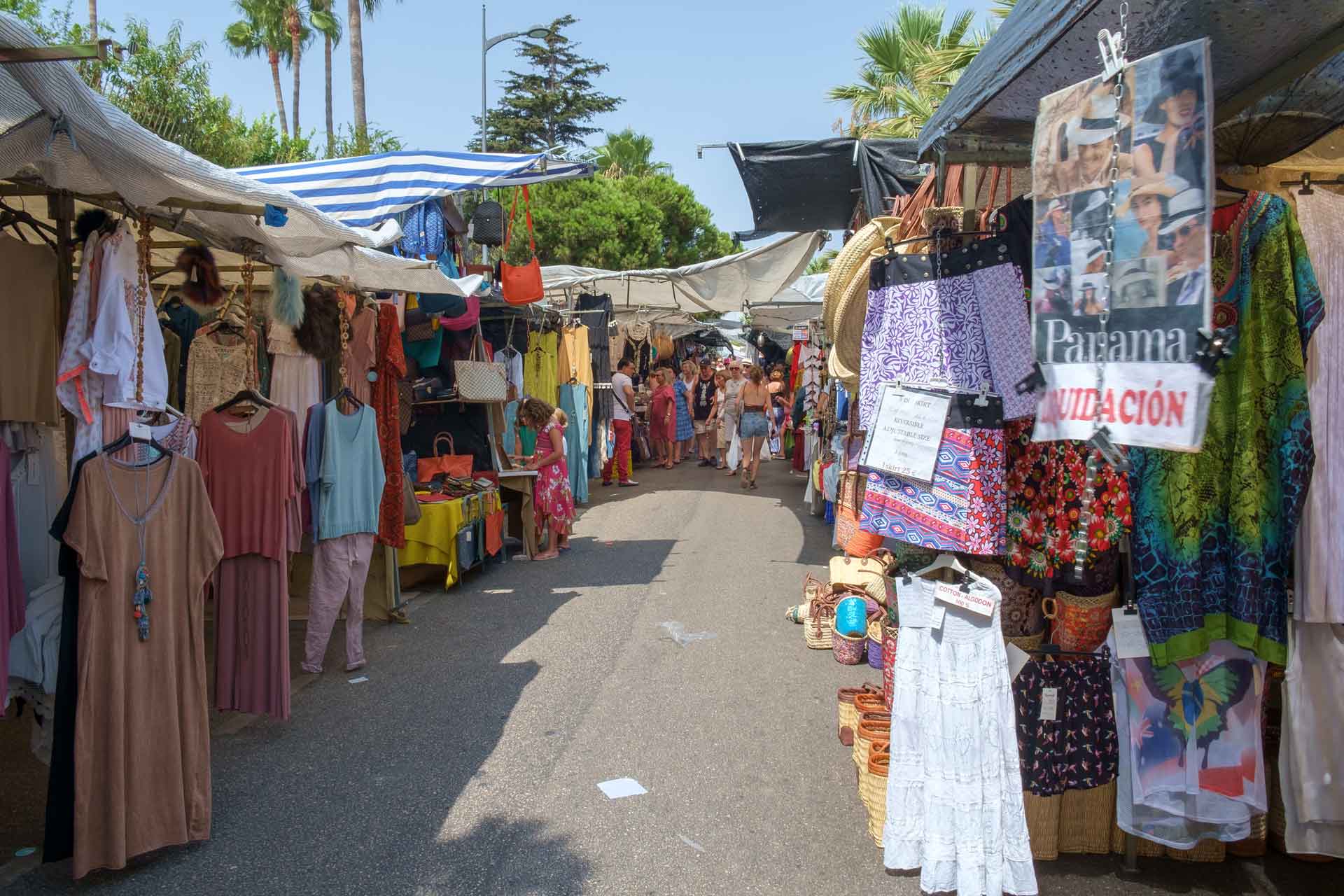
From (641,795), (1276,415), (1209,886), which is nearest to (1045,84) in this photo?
(1276,415)

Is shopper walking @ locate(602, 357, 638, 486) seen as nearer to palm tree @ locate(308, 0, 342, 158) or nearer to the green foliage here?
the green foliage

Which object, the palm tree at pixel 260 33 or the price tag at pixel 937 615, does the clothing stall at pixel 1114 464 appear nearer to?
the price tag at pixel 937 615

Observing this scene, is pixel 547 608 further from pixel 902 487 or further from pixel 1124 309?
pixel 1124 309

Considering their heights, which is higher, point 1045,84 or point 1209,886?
point 1045,84

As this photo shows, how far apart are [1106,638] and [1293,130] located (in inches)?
72.7

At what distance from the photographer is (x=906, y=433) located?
3.26m

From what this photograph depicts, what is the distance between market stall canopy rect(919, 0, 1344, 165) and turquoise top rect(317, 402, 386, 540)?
3.85m

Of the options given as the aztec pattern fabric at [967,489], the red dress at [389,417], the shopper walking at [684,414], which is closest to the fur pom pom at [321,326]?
the red dress at [389,417]

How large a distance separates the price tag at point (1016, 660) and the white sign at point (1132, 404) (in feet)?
3.64

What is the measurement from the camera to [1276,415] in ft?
8.89

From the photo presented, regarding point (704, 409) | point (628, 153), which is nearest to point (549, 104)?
point (628, 153)

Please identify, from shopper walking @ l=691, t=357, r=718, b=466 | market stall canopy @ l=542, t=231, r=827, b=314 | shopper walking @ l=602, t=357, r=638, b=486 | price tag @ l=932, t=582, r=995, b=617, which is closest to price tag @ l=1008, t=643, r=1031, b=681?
price tag @ l=932, t=582, r=995, b=617

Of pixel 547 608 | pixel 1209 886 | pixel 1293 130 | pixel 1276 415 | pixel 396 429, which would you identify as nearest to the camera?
pixel 1276 415

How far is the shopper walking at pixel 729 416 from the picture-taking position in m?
16.0
